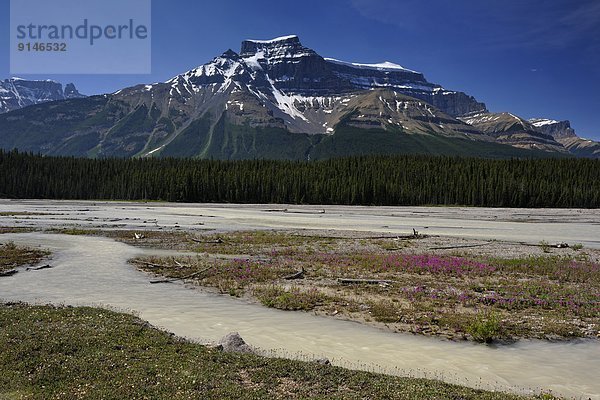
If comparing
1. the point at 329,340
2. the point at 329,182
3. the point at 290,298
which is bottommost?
the point at 329,340

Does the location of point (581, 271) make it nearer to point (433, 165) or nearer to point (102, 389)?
point (102, 389)

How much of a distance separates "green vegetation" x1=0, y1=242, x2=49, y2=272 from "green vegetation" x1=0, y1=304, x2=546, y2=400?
17642 millimetres

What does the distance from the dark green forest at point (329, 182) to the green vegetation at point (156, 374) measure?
413 ft

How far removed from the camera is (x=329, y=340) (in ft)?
47.4

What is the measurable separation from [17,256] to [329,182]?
116439 mm

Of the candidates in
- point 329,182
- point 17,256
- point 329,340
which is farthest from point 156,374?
point 329,182

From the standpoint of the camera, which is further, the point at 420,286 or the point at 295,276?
the point at 295,276

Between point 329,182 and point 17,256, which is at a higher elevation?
point 329,182

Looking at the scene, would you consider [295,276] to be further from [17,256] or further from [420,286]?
[17,256]

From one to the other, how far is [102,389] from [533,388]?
35.5 feet

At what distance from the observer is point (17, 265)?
2722cm

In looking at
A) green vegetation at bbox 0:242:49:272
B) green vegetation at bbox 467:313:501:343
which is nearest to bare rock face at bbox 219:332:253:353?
green vegetation at bbox 467:313:501:343

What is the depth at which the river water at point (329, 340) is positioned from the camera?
38.0 ft

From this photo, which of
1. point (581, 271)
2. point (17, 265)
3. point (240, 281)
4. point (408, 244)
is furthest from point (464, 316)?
point (17, 265)
